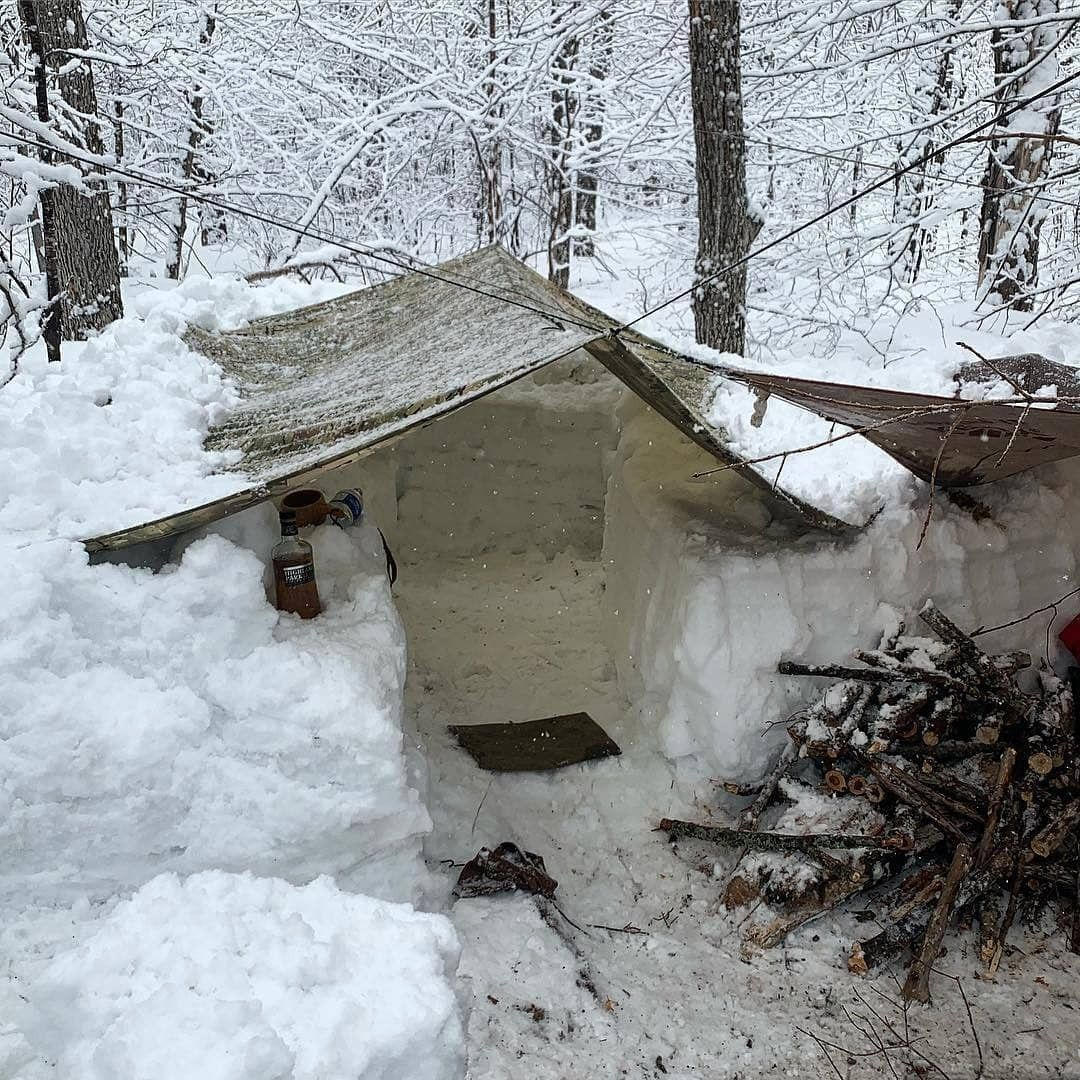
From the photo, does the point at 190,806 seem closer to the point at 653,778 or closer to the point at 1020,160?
the point at 653,778

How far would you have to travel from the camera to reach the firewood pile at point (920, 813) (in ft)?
9.90

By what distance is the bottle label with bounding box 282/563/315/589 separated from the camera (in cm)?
304

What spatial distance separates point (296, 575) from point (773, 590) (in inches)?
77.1

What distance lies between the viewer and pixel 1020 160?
7.31 m

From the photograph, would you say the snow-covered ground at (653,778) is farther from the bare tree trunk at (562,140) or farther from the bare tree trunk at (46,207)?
the bare tree trunk at (562,140)

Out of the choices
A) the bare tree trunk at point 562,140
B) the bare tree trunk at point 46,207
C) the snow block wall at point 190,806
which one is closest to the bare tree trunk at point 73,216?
the bare tree trunk at point 46,207

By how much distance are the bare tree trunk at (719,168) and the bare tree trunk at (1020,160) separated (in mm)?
1808

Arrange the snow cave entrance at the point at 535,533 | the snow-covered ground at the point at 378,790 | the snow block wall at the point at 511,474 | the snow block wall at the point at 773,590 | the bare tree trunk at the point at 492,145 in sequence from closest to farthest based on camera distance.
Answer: the snow-covered ground at the point at 378,790 < the snow block wall at the point at 773,590 < the snow cave entrance at the point at 535,533 < the snow block wall at the point at 511,474 < the bare tree trunk at the point at 492,145

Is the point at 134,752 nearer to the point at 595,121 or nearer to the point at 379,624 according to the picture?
the point at 379,624

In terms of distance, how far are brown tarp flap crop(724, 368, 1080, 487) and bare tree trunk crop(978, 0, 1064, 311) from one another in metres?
3.31

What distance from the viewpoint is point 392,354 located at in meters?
3.98

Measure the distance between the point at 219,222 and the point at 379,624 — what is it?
959 centimetres

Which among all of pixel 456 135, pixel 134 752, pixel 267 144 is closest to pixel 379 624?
pixel 134 752

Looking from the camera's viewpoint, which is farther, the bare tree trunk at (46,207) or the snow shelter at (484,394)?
the bare tree trunk at (46,207)
